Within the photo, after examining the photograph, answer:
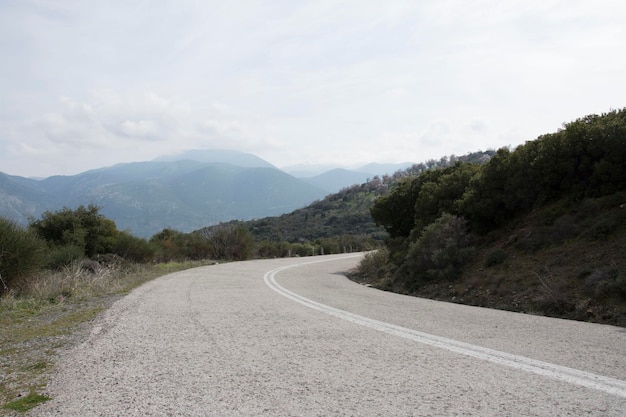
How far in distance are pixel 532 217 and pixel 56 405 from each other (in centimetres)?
1310

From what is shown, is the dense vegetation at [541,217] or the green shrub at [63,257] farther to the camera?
the green shrub at [63,257]

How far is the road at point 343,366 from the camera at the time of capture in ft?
12.8

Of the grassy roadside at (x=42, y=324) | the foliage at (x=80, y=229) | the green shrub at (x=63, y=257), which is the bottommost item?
the grassy roadside at (x=42, y=324)

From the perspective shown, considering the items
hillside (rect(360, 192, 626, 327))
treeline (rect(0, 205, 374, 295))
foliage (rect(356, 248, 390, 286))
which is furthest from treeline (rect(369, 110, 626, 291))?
treeline (rect(0, 205, 374, 295))

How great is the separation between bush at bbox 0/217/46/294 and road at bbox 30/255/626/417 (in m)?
7.00

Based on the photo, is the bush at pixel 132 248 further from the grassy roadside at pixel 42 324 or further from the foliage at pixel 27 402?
the foliage at pixel 27 402

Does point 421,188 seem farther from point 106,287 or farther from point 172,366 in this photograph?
point 172,366

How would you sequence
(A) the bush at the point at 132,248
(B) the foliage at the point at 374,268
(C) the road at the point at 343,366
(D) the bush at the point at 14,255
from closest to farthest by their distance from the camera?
1. (C) the road at the point at 343,366
2. (D) the bush at the point at 14,255
3. (B) the foliage at the point at 374,268
4. (A) the bush at the point at 132,248

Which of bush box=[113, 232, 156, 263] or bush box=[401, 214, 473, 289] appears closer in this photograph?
bush box=[401, 214, 473, 289]

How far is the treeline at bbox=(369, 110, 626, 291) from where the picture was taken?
1221cm

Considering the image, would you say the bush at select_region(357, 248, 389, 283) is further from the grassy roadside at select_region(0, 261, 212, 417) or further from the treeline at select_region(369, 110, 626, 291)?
the grassy roadside at select_region(0, 261, 212, 417)

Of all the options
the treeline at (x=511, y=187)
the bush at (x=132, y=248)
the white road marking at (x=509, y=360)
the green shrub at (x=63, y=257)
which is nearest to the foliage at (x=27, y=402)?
the white road marking at (x=509, y=360)

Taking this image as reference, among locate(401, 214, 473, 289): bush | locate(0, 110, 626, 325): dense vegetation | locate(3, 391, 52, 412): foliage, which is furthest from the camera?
locate(401, 214, 473, 289): bush

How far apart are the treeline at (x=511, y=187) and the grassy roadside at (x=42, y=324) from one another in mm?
9028
